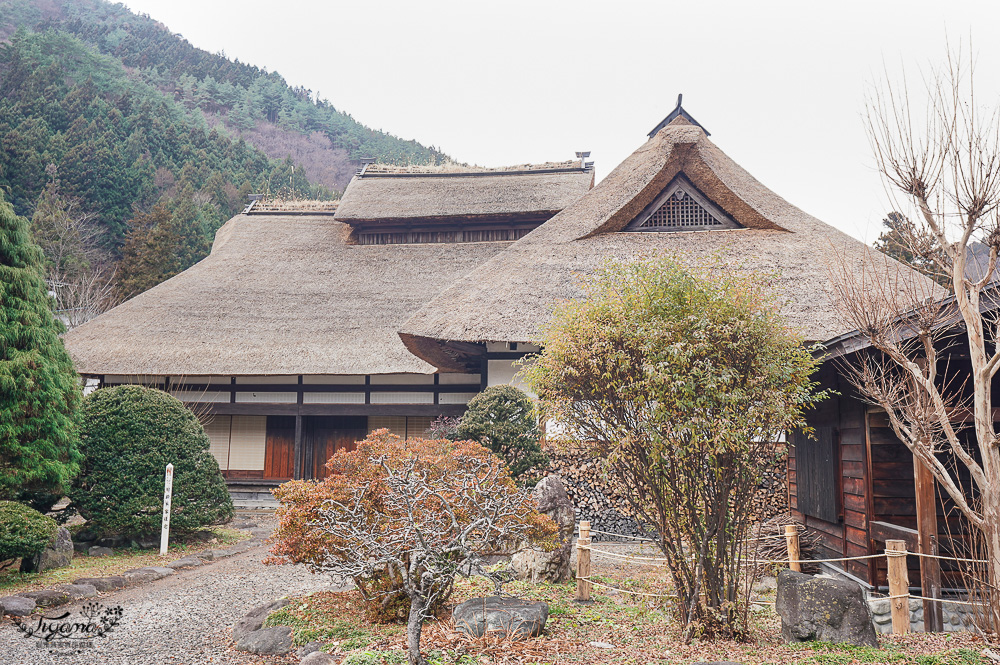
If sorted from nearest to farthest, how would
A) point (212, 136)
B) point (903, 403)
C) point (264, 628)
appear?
point (264, 628)
point (903, 403)
point (212, 136)

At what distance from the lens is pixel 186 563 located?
880 cm

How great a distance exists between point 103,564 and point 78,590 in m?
1.58

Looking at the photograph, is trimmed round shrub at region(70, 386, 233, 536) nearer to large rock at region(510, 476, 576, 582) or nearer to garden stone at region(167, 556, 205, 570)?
garden stone at region(167, 556, 205, 570)

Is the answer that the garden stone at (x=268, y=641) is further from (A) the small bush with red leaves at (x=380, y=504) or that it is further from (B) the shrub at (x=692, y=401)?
(B) the shrub at (x=692, y=401)

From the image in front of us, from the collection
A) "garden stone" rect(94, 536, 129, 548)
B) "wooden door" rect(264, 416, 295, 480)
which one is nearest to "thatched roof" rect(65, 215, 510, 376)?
"wooden door" rect(264, 416, 295, 480)

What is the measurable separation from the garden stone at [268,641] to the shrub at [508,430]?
15.0ft

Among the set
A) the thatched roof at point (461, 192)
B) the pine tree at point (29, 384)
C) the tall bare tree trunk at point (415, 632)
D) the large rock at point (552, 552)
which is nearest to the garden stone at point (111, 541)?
the pine tree at point (29, 384)

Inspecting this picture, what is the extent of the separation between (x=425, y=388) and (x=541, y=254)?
4.35m

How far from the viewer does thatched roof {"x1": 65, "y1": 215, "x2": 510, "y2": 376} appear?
567 inches

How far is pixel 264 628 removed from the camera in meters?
5.72

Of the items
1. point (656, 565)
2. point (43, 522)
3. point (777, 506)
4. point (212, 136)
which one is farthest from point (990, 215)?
point (212, 136)

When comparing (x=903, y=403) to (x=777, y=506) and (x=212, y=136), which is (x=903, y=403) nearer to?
(x=777, y=506)

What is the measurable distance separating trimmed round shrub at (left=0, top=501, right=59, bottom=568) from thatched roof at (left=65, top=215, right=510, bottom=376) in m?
6.89

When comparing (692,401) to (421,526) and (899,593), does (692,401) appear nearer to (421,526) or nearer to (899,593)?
(421,526)
